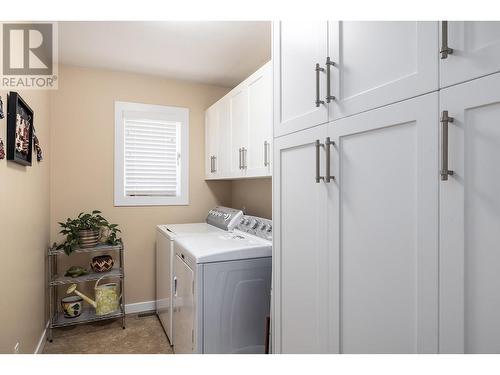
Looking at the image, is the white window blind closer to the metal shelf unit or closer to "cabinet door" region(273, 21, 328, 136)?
the metal shelf unit

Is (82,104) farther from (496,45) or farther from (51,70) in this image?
(496,45)

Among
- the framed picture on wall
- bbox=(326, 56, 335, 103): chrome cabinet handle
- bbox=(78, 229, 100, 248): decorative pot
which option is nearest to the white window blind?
bbox=(78, 229, 100, 248): decorative pot

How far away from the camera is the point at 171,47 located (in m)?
2.60

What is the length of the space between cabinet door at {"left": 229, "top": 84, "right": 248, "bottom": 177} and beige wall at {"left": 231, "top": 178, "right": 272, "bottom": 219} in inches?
15.1

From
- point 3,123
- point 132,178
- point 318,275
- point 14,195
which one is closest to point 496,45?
point 318,275

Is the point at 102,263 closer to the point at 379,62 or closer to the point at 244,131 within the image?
the point at 244,131

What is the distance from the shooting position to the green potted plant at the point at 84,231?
2723mm

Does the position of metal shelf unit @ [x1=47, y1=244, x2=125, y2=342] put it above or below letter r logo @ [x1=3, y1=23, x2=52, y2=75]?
below

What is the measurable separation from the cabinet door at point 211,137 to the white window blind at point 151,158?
31 cm

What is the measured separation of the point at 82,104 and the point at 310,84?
2.56 meters

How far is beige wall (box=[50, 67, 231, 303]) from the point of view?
2.98 m

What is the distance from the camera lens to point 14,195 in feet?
5.76

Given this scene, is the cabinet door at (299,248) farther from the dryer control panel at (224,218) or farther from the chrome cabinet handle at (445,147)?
the dryer control panel at (224,218)

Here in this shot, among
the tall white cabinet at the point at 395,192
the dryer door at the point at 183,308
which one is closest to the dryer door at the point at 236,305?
the dryer door at the point at 183,308
